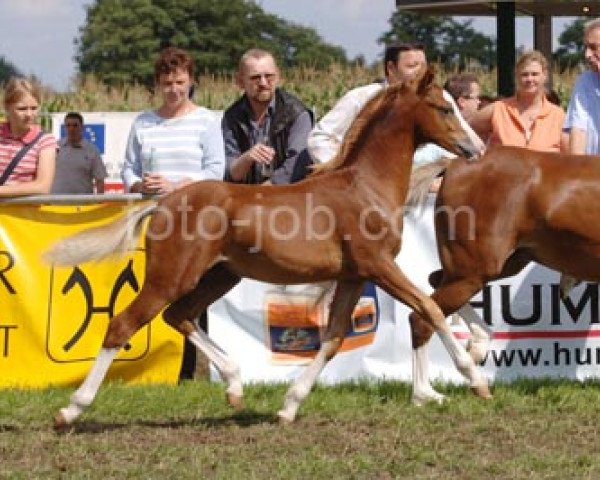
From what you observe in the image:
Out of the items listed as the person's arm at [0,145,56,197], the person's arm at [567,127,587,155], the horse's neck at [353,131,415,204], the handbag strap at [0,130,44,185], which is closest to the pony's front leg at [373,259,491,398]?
the horse's neck at [353,131,415,204]

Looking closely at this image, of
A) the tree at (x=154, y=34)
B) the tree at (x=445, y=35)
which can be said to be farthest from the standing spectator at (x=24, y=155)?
the tree at (x=445, y=35)

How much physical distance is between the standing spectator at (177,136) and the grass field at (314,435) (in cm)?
135

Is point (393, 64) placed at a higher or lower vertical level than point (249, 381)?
higher

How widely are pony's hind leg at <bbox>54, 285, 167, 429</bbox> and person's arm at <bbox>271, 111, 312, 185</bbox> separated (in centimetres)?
187

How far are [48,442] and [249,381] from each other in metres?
2.48

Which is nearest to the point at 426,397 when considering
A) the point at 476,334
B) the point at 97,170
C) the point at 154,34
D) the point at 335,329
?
the point at 476,334

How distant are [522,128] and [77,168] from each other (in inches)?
315

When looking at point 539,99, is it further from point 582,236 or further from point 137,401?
point 137,401

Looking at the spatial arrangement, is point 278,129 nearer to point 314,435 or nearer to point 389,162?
point 389,162

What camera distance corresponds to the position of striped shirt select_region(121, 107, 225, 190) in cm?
851

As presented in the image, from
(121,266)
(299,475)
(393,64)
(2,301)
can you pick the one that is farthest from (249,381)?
(299,475)

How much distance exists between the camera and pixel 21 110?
332 inches

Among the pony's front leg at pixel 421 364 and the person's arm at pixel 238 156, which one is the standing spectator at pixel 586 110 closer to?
the pony's front leg at pixel 421 364

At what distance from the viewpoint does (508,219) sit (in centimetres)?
Answer: 798
